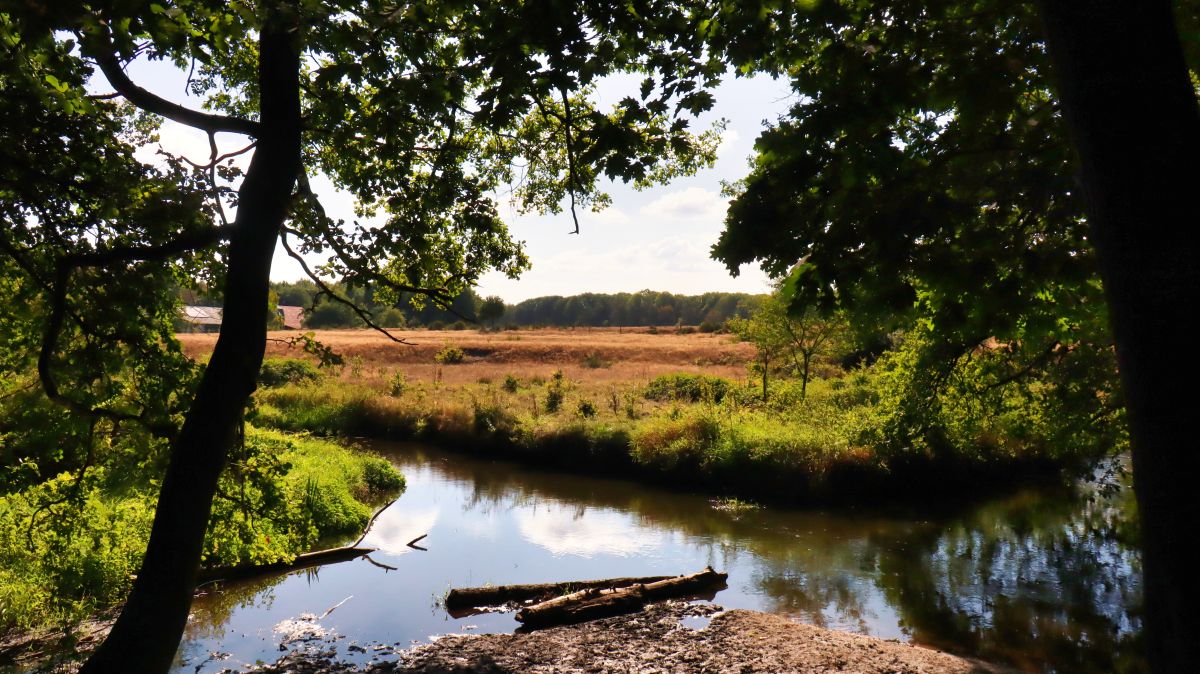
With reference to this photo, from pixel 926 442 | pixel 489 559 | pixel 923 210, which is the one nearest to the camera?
pixel 923 210

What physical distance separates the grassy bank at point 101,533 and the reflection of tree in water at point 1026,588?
31.8 ft

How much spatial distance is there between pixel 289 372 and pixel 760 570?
3362 centimetres

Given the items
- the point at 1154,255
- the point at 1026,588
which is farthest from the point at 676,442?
the point at 1154,255

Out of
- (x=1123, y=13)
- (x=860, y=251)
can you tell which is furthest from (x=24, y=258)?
(x=1123, y=13)

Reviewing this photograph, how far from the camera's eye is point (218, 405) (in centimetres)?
572

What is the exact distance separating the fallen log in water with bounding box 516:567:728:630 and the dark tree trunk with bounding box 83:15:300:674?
641cm

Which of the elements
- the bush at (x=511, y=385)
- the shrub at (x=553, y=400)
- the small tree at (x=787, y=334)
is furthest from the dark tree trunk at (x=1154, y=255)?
the bush at (x=511, y=385)

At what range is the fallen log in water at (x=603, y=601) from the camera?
11.4 meters

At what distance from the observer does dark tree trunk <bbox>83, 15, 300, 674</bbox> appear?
5391 millimetres

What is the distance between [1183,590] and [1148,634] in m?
0.22

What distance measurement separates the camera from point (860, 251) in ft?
17.9

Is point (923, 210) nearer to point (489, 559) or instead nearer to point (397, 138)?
point (397, 138)

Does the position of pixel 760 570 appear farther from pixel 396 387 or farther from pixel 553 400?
pixel 396 387

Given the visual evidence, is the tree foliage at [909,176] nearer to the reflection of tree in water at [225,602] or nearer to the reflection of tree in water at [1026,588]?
the reflection of tree in water at [1026,588]
